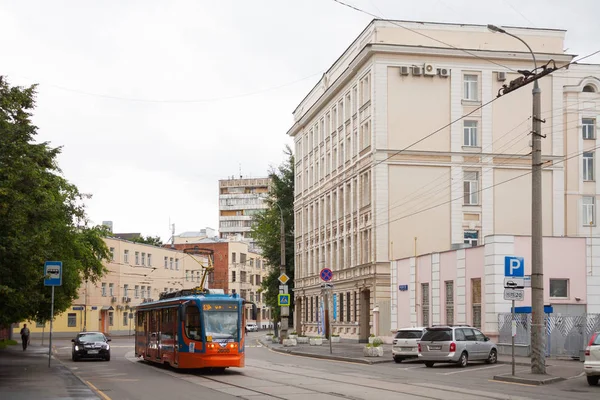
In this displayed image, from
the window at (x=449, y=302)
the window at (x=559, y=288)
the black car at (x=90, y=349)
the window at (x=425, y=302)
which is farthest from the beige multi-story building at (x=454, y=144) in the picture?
the black car at (x=90, y=349)

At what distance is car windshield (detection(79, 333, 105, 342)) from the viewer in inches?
1640

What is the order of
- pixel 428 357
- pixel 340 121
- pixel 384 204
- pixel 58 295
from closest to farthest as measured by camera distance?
pixel 428 357
pixel 58 295
pixel 384 204
pixel 340 121

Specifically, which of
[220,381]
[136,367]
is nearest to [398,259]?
[136,367]

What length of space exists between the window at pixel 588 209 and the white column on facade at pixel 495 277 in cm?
2431

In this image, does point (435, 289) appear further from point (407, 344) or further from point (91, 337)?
point (91, 337)

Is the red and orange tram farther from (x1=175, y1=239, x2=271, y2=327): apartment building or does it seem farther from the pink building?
(x1=175, y1=239, x2=271, y2=327): apartment building

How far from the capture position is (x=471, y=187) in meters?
59.9

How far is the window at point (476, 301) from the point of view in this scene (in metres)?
42.5

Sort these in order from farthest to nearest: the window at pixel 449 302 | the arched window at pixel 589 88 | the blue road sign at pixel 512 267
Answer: the arched window at pixel 589 88
the window at pixel 449 302
the blue road sign at pixel 512 267

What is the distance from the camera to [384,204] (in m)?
58.7

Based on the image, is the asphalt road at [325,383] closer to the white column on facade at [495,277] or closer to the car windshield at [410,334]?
the car windshield at [410,334]

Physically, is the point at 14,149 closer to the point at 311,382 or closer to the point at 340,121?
the point at 311,382

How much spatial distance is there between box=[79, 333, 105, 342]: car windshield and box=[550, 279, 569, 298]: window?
20685 mm

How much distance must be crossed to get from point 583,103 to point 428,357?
34.0 meters
